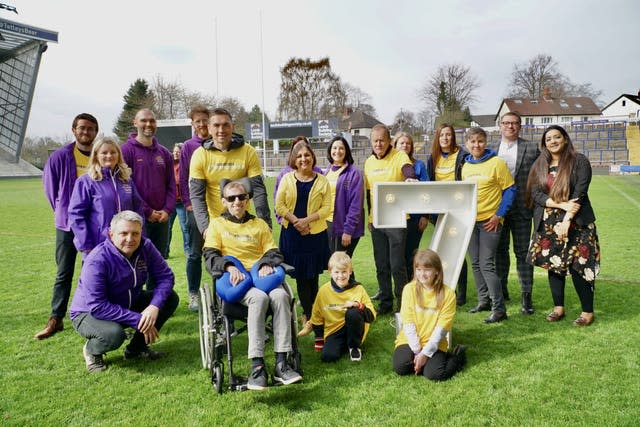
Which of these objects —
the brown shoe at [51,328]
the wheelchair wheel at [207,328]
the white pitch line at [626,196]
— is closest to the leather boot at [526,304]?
the wheelchair wheel at [207,328]

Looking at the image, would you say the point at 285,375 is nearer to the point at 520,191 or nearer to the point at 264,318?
the point at 264,318

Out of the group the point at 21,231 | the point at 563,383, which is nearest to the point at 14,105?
the point at 21,231

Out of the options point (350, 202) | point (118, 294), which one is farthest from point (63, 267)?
point (350, 202)

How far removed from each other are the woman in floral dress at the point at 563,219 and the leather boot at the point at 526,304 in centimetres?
23

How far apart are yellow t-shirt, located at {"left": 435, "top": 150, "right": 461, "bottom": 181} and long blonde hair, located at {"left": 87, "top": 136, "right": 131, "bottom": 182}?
298 centimetres

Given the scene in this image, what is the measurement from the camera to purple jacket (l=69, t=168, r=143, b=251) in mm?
3742

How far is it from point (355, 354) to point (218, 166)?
186 cm

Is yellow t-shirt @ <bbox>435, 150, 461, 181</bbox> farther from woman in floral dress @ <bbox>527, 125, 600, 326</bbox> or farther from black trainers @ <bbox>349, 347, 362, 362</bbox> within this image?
black trainers @ <bbox>349, 347, 362, 362</bbox>

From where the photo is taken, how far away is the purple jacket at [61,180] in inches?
161

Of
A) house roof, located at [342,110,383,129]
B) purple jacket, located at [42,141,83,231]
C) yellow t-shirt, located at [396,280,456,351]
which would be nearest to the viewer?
yellow t-shirt, located at [396,280,456,351]

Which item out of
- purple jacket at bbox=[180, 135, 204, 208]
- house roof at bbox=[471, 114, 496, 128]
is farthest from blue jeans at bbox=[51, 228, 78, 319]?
house roof at bbox=[471, 114, 496, 128]

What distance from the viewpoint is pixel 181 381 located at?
3.28 meters

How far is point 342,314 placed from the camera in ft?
12.4

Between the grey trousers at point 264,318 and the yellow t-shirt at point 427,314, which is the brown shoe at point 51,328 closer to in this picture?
the grey trousers at point 264,318
